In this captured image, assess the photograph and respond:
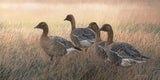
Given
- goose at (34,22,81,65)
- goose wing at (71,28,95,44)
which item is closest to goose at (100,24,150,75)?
goose at (34,22,81,65)

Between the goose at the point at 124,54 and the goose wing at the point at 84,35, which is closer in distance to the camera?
the goose at the point at 124,54

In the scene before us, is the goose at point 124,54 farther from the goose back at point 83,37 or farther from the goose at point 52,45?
the goose back at point 83,37

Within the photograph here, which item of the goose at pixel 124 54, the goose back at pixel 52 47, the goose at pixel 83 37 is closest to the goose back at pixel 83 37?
the goose at pixel 83 37

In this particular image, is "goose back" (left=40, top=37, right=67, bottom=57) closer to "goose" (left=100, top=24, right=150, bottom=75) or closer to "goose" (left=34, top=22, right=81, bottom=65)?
"goose" (left=34, top=22, right=81, bottom=65)

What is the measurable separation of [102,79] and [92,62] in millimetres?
1310

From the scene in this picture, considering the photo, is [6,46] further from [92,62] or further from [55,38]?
[92,62]

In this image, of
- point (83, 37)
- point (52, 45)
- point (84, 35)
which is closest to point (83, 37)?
point (83, 37)

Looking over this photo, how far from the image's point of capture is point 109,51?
690cm

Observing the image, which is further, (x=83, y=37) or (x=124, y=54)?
(x=83, y=37)

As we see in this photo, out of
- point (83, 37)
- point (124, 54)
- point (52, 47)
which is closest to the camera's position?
point (124, 54)

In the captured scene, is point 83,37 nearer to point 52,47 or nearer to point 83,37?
point 83,37

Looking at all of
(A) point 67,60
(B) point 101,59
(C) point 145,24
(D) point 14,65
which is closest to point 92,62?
(B) point 101,59

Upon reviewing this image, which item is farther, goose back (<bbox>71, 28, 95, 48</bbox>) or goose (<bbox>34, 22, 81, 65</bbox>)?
goose back (<bbox>71, 28, 95, 48</bbox>)

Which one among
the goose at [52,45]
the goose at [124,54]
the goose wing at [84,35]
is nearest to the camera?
the goose at [124,54]
